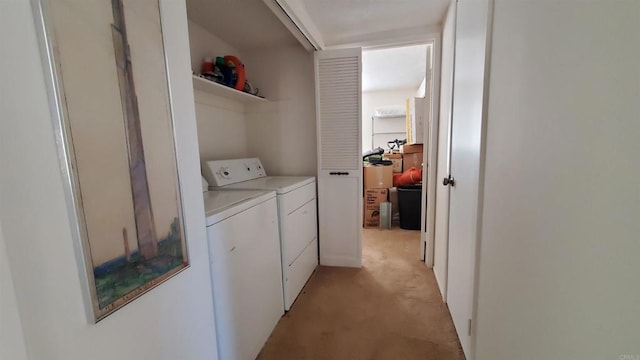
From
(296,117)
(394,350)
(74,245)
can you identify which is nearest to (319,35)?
(296,117)

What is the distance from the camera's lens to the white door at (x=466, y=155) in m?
1.17

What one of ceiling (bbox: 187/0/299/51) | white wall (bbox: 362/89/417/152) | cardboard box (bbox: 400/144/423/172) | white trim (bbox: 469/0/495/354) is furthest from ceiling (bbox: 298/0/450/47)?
white wall (bbox: 362/89/417/152)

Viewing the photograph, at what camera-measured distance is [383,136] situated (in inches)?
211

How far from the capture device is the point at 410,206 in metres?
3.54

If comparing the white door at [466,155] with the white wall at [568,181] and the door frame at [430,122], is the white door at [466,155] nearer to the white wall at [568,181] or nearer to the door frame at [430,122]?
the white wall at [568,181]

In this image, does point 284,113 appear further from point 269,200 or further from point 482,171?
point 482,171

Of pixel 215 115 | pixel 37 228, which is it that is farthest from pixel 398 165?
pixel 37 228

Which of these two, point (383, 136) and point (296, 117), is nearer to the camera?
point (296, 117)

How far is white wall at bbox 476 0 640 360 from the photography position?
1.39ft

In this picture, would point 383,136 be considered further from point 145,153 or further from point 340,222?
point 145,153

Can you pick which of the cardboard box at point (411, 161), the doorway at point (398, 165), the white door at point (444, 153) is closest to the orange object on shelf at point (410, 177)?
the doorway at point (398, 165)

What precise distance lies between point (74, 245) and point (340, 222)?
2.10 meters

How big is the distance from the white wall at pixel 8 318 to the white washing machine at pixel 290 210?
50.5 inches

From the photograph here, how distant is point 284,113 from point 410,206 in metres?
2.23
